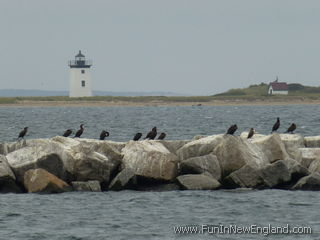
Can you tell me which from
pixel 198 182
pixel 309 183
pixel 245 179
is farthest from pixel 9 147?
pixel 309 183

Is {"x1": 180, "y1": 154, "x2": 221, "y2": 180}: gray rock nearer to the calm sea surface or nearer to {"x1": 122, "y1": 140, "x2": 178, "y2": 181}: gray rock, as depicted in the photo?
{"x1": 122, "y1": 140, "x2": 178, "y2": 181}: gray rock

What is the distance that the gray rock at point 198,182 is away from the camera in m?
26.0

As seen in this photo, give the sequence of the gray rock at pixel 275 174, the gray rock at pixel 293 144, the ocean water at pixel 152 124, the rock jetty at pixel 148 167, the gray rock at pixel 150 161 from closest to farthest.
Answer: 1. the rock jetty at pixel 148 167
2. the gray rock at pixel 150 161
3. the gray rock at pixel 275 174
4. the gray rock at pixel 293 144
5. the ocean water at pixel 152 124

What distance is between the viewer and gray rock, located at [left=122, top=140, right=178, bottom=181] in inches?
1009

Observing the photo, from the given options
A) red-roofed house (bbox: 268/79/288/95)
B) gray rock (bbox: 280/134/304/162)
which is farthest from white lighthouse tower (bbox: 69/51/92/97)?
gray rock (bbox: 280/134/304/162)

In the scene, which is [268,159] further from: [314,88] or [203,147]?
[314,88]

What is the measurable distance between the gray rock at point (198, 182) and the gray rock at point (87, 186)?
244 cm

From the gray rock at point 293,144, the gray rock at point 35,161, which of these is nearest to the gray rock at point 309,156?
the gray rock at point 293,144

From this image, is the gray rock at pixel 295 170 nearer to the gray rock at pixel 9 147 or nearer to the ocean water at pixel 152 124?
the gray rock at pixel 9 147

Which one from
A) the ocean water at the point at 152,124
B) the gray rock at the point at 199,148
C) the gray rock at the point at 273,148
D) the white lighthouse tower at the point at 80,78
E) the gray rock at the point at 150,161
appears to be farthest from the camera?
the white lighthouse tower at the point at 80,78

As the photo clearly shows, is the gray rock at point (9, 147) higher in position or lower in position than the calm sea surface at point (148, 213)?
higher

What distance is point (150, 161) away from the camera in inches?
1008

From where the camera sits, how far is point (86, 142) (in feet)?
86.4

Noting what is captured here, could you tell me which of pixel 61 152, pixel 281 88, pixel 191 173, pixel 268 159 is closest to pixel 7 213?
pixel 61 152
